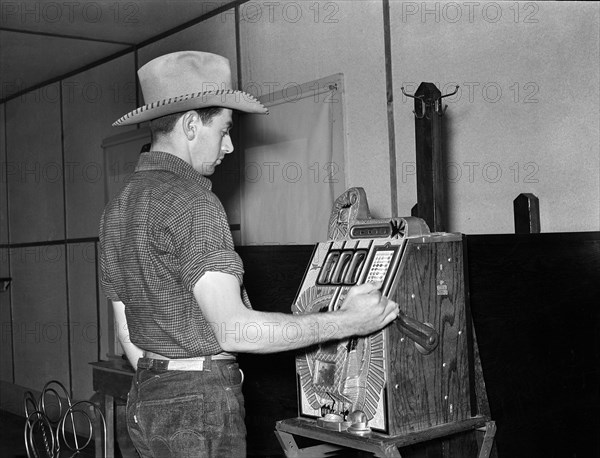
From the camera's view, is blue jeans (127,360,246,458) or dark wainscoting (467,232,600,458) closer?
blue jeans (127,360,246,458)

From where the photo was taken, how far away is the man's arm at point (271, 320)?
1971 mm

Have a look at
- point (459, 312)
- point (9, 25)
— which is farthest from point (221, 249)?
→ point (9, 25)

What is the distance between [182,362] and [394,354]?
570 mm

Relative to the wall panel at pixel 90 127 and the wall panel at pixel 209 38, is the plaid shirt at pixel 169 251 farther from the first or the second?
the wall panel at pixel 90 127

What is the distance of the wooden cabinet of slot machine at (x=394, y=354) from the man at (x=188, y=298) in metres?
0.12

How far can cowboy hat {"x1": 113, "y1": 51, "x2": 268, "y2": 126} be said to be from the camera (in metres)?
2.22

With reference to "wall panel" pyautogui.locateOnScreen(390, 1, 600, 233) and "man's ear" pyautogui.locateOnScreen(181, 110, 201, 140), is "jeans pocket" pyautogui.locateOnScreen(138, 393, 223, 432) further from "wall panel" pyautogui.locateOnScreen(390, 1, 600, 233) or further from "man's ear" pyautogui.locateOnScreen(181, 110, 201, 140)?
"wall panel" pyautogui.locateOnScreen(390, 1, 600, 233)

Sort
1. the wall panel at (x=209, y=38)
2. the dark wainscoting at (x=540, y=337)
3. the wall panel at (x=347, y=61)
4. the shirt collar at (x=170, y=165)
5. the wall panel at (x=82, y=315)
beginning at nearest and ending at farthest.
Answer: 1. the shirt collar at (x=170, y=165)
2. the dark wainscoting at (x=540, y=337)
3. the wall panel at (x=347, y=61)
4. the wall panel at (x=209, y=38)
5. the wall panel at (x=82, y=315)

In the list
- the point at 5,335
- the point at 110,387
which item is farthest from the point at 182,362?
the point at 5,335

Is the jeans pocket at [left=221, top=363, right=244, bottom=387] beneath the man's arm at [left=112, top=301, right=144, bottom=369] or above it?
beneath

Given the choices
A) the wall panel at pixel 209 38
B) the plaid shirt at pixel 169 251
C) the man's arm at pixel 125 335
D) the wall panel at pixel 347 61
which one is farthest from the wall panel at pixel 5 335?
the plaid shirt at pixel 169 251

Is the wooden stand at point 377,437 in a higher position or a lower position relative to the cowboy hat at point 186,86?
lower

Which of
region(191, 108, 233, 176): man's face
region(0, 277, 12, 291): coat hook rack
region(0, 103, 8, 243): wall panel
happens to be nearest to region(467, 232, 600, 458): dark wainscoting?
region(191, 108, 233, 176): man's face

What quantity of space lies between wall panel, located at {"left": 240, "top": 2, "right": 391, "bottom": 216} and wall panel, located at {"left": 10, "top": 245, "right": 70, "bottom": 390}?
306cm
